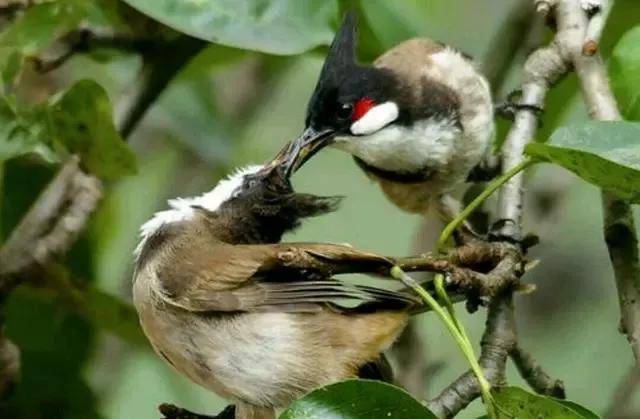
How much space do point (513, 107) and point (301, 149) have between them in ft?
0.72

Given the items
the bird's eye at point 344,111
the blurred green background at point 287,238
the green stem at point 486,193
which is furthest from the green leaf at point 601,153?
the blurred green background at point 287,238

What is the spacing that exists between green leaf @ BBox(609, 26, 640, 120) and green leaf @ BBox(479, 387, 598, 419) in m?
0.32

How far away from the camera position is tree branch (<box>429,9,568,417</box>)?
0.88 metres

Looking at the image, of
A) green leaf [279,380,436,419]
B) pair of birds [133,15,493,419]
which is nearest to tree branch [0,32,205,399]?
pair of birds [133,15,493,419]

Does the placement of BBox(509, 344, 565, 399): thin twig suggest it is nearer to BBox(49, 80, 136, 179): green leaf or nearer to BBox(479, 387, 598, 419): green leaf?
BBox(479, 387, 598, 419): green leaf

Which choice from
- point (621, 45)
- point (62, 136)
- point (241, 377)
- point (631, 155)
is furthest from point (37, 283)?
point (631, 155)

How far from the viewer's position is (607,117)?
102 centimetres

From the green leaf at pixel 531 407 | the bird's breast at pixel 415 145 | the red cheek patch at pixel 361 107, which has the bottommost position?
the bird's breast at pixel 415 145

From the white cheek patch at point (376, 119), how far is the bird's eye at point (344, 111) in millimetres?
30

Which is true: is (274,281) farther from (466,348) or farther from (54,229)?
(54,229)

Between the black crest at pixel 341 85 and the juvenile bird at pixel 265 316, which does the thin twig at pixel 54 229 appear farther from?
the juvenile bird at pixel 265 316

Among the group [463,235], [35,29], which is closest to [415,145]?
[463,235]

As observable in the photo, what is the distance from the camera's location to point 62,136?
4.75 feet

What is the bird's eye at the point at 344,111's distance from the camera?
1.45m
